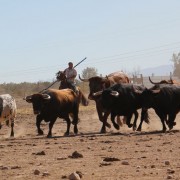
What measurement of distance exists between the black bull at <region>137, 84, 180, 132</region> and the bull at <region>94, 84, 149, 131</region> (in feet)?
1.56

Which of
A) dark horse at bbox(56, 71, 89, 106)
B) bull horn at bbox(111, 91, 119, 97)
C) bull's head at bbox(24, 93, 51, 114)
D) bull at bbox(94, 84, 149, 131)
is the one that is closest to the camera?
bull's head at bbox(24, 93, 51, 114)

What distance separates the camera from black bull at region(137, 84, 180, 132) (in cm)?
1911

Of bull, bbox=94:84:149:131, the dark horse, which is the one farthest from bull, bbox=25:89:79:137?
the dark horse

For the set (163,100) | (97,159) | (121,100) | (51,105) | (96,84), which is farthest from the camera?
(96,84)

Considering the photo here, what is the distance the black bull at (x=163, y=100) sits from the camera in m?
19.1

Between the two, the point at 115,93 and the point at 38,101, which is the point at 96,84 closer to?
the point at 115,93

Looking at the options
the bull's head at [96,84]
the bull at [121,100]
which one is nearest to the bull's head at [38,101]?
the bull at [121,100]

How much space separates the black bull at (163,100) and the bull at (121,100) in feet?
1.56

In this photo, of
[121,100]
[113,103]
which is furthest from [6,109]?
[121,100]

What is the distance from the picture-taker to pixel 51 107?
19328 mm

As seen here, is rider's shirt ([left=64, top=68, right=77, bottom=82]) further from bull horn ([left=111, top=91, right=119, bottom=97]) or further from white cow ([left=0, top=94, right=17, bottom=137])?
bull horn ([left=111, top=91, right=119, bottom=97])

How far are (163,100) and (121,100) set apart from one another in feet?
4.63

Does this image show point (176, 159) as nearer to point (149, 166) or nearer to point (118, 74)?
point (149, 166)

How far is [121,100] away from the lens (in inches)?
776
